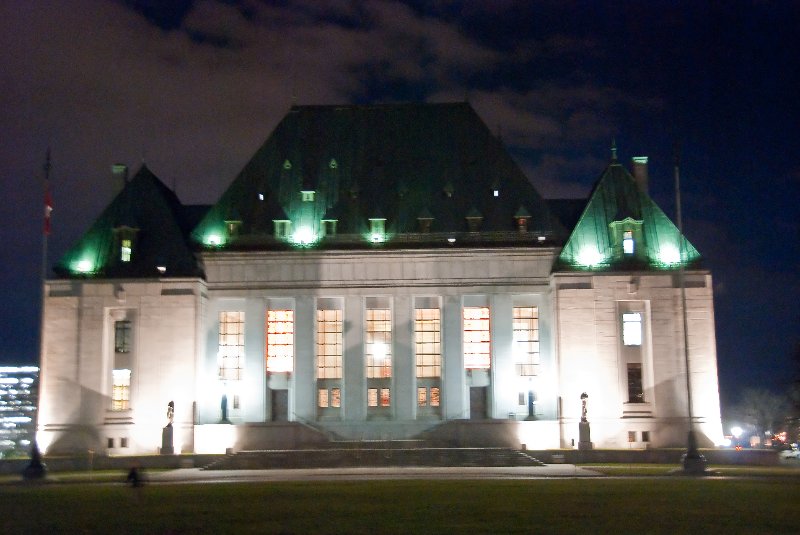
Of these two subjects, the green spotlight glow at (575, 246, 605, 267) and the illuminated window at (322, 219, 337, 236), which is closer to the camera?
the green spotlight glow at (575, 246, 605, 267)

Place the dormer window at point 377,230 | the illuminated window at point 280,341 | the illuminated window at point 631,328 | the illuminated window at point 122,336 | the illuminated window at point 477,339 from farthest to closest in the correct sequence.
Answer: the dormer window at point 377,230
the illuminated window at point 280,341
the illuminated window at point 477,339
the illuminated window at point 122,336
the illuminated window at point 631,328

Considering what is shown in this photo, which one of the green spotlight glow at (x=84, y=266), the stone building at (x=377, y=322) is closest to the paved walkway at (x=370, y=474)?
the stone building at (x=377, y=322)

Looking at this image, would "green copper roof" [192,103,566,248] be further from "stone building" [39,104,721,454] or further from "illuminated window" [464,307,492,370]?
"illuminated window" [464,307,492,370]

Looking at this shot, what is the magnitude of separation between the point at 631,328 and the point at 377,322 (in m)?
16.4

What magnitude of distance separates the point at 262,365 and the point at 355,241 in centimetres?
1015

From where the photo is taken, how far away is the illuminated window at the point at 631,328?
216ft

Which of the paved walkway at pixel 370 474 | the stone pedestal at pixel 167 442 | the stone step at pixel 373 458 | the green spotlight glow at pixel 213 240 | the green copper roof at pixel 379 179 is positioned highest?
the green copper roof at pixel 379 179

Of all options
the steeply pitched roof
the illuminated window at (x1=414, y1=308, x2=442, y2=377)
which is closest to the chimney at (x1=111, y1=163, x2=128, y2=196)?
the steeply pitched roof

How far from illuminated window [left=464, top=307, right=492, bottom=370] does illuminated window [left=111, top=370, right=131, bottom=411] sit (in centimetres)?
2161

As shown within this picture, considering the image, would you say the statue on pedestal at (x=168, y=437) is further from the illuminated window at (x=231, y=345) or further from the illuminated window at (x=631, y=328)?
the illuminated window at (x=631, y=328)

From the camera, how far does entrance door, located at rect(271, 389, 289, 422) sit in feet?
219

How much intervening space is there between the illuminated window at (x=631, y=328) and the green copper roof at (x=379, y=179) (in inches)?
273

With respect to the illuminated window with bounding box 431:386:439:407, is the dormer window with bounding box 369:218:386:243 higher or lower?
higher

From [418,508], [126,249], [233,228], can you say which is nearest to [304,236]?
[233,228]
